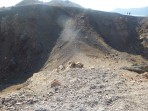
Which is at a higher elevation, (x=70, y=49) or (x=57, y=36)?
(x=57, y=36)

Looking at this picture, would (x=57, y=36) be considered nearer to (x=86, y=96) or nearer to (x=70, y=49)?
(x=70, y=49)

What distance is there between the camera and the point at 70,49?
47000 mm

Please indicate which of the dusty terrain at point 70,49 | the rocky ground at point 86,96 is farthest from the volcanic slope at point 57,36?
the rocky ground at point 86,96

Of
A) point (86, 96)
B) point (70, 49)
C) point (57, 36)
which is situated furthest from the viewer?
point (57, 36)

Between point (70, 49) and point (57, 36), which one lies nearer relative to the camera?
point (70, 49)

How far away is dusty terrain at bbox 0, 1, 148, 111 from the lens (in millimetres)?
27844

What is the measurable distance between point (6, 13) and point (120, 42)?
1842 cm

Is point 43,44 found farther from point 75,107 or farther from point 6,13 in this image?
point 75,107

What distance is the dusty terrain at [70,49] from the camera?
2784 cm

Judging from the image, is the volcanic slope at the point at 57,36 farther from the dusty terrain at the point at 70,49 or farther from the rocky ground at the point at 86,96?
the rocky ground at the point at 86,96

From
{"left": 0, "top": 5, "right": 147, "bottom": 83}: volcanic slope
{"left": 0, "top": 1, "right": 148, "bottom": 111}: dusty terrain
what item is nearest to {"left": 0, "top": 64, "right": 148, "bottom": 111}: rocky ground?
{"left": 0, "top": 1, "right": 148, "bottom": 111}: dusty terrain

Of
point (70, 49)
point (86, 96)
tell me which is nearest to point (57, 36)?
point (70, 49)

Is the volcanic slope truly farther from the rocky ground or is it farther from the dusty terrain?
the rocky ground

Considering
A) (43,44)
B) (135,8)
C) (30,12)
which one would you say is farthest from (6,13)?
(135,8)
